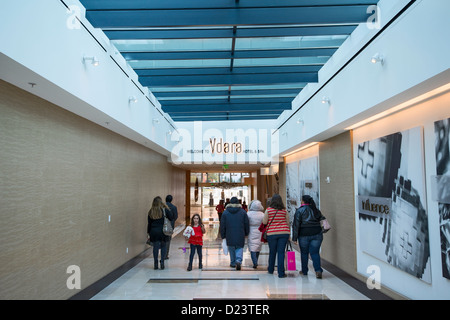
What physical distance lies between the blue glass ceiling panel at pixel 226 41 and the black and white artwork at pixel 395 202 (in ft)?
6.55

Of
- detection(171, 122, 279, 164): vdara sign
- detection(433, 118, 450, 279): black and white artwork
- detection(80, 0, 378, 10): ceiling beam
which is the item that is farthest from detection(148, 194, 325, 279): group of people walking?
detection(171, 122, 279, 164): vdara sign

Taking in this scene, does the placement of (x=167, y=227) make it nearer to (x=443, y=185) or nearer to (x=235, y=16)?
(x=235, y=16)

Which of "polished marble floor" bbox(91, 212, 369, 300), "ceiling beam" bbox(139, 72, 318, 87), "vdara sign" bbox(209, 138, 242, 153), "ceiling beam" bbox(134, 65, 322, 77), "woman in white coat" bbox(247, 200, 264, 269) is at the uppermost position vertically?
"ceiling beam" bbox(134, 65, 322, 77)

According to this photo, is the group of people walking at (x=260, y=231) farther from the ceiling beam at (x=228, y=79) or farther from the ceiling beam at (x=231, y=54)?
the ceiling beam at (x=231, y=54)

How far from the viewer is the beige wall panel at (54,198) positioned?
10.4 ft

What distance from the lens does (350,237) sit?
5.68m

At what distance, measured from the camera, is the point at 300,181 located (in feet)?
30.8

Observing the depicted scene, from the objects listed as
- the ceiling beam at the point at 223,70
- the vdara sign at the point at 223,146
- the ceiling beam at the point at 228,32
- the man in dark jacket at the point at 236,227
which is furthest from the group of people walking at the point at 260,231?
the vdara sign at the point at 223,146

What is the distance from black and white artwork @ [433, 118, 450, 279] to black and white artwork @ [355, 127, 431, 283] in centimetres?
26

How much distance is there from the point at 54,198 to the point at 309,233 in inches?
174

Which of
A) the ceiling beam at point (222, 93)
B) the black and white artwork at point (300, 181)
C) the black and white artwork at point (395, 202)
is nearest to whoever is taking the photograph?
the black and white artwork at point (395, 202)

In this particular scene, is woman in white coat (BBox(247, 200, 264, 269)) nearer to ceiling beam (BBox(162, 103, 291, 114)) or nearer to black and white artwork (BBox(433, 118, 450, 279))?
black and white artwork (BBox(433, 118, 450, 279))

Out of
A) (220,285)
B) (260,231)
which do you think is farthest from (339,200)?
(220,285)

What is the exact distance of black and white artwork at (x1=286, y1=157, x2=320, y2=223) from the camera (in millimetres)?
7828
